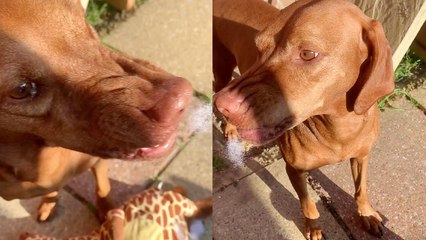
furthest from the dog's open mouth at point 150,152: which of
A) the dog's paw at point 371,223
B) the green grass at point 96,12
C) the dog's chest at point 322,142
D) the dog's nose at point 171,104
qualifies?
the green grass at point 96,12

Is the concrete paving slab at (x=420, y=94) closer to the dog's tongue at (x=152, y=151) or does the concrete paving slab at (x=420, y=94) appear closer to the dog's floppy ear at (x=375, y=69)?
the dog's floppy ear at (x=375, y=69)

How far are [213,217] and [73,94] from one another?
172cm

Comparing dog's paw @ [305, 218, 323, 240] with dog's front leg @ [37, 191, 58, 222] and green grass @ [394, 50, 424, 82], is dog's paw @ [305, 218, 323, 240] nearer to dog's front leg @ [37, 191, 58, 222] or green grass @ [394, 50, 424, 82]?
green grass @ [394, 50, 424, 82]

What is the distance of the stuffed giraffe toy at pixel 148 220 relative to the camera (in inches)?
126

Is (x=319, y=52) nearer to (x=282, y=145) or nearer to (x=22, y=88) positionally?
(x=282, y=145)

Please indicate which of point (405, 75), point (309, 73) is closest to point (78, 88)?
point (309, 73)

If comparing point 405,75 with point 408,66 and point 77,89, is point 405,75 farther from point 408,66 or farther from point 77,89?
point 77,89

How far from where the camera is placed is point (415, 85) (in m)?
4.14

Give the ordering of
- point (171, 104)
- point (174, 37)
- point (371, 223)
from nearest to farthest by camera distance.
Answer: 1. point (171, 104)
2. point (371, 223)
3. point (174, 37)

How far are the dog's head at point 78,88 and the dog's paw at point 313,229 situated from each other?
59.7 inches

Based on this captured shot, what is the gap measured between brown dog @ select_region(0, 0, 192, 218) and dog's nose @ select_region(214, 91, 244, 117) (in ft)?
1.36

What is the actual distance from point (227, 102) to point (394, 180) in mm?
1642

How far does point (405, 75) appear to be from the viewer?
4.16m

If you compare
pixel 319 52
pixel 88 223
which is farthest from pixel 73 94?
pixel 88 223
